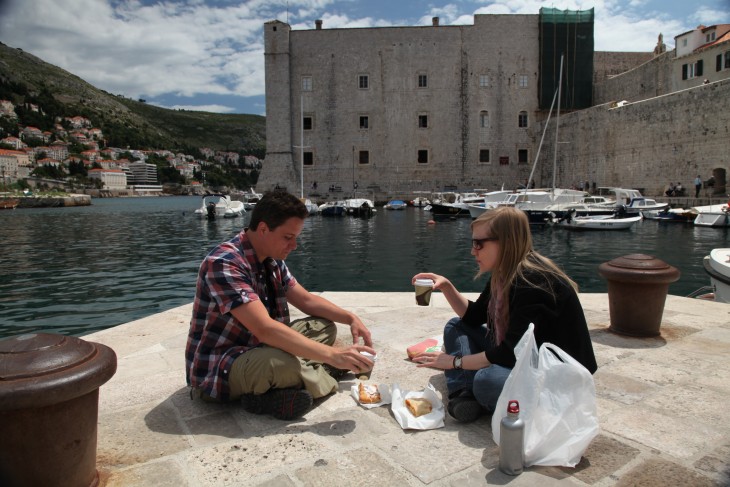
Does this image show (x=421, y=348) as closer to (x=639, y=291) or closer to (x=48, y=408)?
(x=639, y=291)

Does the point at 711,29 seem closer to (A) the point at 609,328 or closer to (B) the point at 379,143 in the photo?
(B) the point at 379,143

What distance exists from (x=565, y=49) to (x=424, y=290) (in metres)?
35.5

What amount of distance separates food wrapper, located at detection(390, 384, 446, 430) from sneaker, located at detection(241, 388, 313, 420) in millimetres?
389

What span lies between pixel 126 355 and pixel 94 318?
14.5 feet

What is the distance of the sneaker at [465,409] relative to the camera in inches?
86.4

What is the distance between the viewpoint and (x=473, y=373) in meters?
2.30

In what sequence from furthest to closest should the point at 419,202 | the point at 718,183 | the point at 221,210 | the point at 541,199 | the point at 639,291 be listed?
the point at 419,202
the point at 221,210
the point at 541,199
the point at 718,183
the point at 639,291

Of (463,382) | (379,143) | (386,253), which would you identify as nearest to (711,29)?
(379,143)

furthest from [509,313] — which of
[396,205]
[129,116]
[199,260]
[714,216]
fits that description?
[129,116]

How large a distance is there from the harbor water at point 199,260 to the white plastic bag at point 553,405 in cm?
614

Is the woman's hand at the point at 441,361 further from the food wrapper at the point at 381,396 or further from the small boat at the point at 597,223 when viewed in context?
the small boat at the point at 597,223

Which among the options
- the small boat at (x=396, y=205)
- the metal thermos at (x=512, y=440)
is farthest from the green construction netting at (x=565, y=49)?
the metal thermos at (x=512, y=440)

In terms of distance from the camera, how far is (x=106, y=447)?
2.01 metres

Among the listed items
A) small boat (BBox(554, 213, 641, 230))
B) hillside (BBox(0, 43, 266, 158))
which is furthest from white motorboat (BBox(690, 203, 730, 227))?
hillside (BBox(0, 43, 266, 158))
